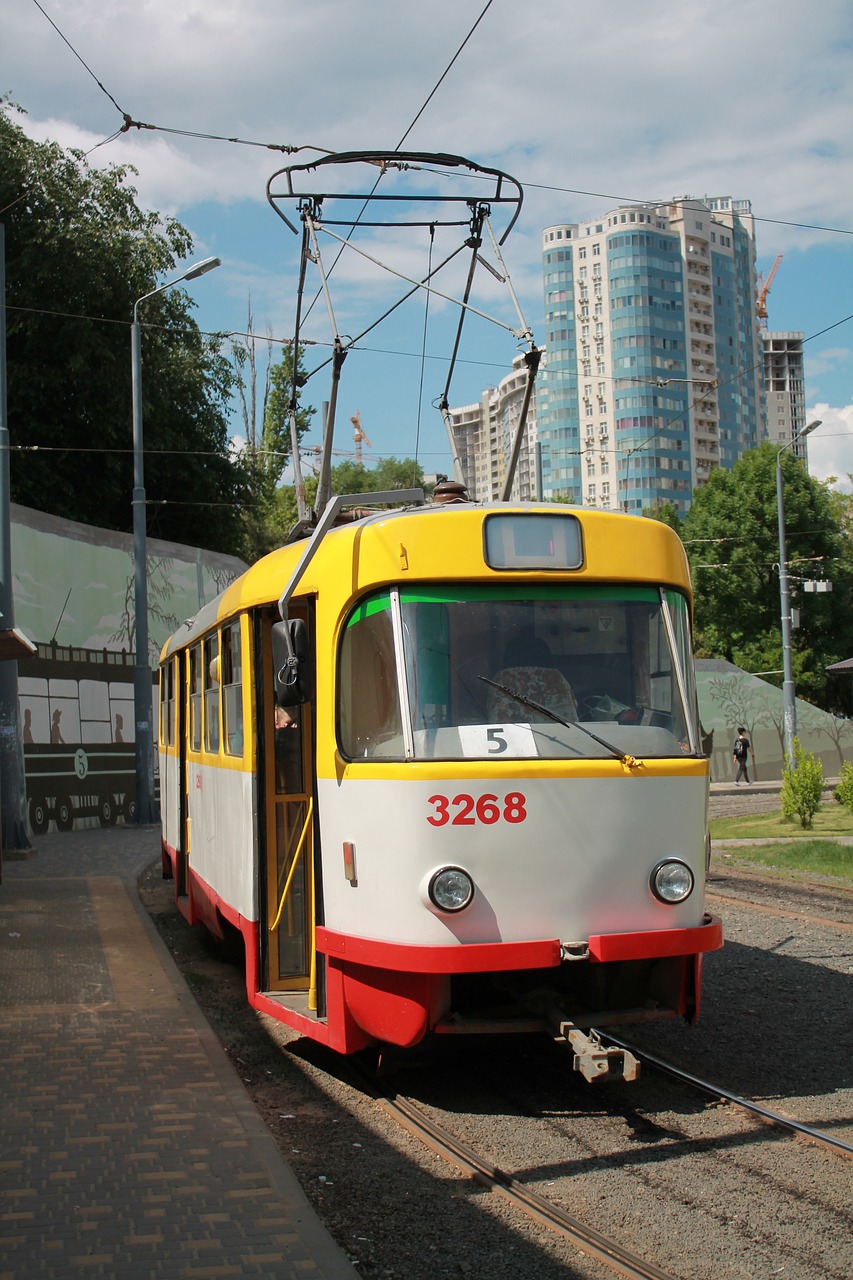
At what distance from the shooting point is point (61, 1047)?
7602 millimetres


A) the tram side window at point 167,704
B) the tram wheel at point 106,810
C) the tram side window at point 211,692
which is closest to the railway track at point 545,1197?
the tram side window at point 211,692

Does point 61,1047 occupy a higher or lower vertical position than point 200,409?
lower

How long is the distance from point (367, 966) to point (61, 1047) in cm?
254

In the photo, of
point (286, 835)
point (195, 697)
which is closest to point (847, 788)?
point (195, 697)

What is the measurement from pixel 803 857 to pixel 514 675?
12525 mm

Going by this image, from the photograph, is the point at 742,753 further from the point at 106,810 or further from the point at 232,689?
the point at 232,689

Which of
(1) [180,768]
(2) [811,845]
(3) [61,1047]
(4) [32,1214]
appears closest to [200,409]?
(2) [811,845]

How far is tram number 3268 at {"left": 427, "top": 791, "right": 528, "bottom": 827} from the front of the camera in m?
5.81

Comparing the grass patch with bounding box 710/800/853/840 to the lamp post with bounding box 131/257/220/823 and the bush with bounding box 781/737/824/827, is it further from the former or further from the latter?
the lamp post with bounding box 131/257/220/823

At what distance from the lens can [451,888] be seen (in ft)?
19.0

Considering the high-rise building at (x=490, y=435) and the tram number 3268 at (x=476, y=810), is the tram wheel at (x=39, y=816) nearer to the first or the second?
the tram number 3268 at (x=476, y=810)

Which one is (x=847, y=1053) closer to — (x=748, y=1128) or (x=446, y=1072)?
(x=748, y=1128)

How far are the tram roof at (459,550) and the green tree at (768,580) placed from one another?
46.0m

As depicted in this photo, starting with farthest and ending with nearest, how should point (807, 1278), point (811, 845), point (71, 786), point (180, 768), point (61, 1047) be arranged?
1. point (71, 786)
2. point (811, 845)
3. point (180, 768)
4. point (61, 1047)
5. point (807, 1278)
